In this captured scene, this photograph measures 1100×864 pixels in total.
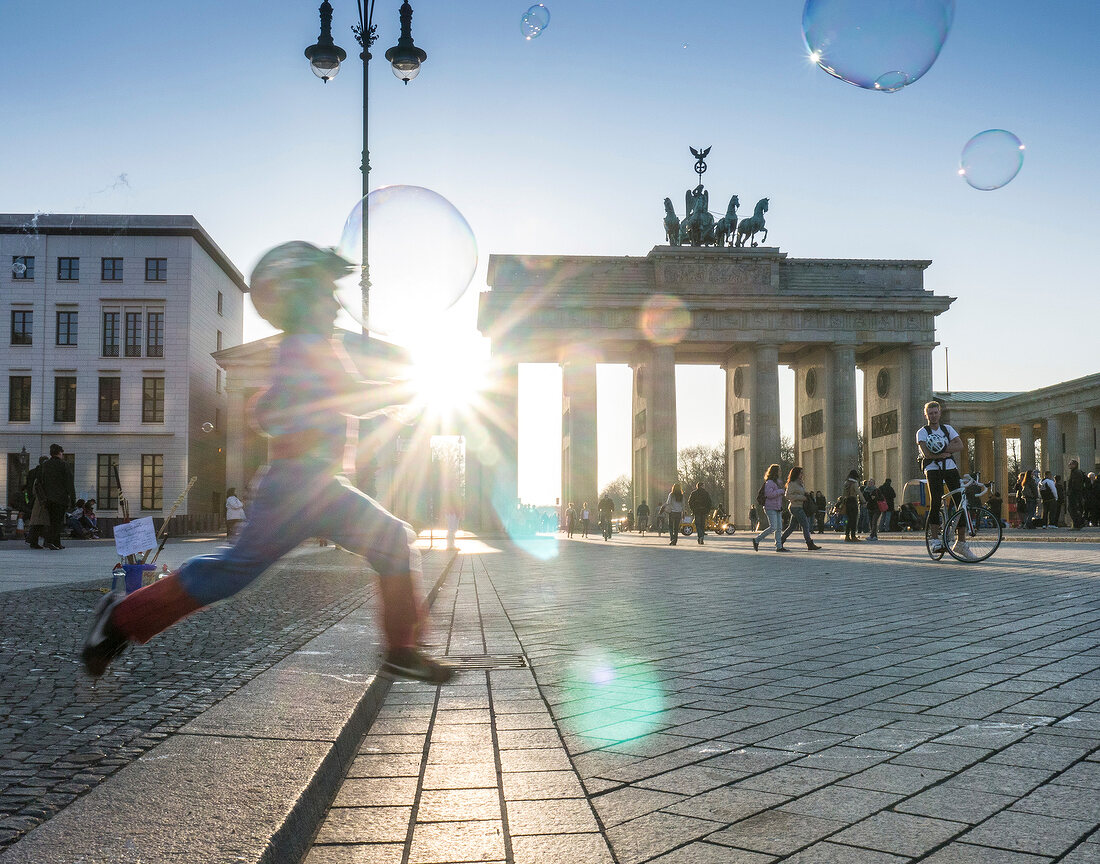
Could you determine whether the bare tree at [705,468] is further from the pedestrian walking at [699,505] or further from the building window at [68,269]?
the pedestrian walking at [699,505]

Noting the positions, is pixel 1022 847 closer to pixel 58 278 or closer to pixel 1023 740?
pixel 1023 740

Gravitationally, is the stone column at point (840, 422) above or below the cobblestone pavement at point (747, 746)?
above

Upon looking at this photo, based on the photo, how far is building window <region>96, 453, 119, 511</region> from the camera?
51219 mm

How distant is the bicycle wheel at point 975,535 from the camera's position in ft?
42.7

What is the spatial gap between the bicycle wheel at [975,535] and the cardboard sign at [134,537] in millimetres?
9871

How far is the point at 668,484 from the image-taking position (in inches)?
1967

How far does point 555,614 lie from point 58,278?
51.0 metres

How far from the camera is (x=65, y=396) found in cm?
5266

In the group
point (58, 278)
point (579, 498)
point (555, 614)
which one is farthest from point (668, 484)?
point (555, 614)

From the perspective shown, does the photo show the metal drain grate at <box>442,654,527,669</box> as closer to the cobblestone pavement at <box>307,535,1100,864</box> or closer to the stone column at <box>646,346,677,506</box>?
the cobblestone pavement at <box>307,535,1100,864</box>

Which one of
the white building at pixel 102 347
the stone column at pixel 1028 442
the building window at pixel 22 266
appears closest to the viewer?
the building window at pixel 22 266

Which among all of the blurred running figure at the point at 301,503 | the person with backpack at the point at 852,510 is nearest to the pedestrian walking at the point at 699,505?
the person with backpack at the point at 852,510

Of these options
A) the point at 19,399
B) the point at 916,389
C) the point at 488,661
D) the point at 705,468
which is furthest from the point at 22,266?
the point at 705,468

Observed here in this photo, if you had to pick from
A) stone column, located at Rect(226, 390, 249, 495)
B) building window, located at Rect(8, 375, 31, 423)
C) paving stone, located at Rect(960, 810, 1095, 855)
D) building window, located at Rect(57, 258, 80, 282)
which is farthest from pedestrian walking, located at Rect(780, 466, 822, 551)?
building window, located at Rect(8, 375, 31, 423)
